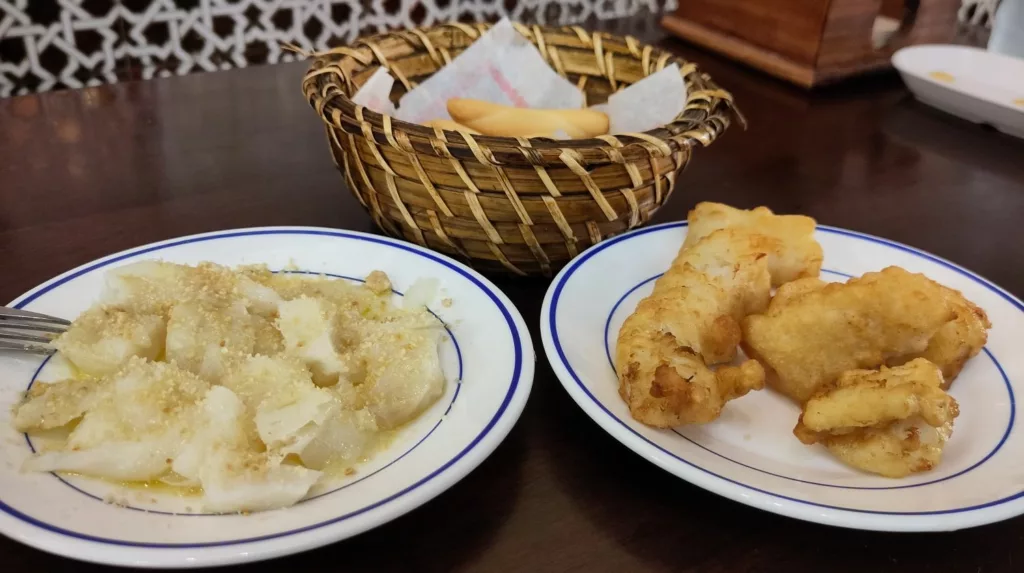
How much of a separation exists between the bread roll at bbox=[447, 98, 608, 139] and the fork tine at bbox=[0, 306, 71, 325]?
635 mm

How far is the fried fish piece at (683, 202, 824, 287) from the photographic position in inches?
38.7

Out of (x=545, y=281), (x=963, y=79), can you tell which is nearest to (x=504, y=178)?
(x=545, y=281)

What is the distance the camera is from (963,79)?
1972 mm

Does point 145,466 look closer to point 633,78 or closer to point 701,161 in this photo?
point 633,78

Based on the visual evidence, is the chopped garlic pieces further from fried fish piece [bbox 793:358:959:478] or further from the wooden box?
the wooden box

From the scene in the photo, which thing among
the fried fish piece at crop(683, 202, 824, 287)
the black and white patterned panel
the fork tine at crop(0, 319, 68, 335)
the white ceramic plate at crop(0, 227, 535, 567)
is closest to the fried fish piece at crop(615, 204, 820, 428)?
the fried fish piece at crop(683, 202, 824, 287)

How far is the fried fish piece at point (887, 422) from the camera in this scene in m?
0.71

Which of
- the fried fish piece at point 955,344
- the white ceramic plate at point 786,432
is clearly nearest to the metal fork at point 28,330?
the white ceramic plate at point 786,432

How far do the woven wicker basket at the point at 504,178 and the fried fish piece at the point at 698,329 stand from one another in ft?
0.39

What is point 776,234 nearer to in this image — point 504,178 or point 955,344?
point 955,344

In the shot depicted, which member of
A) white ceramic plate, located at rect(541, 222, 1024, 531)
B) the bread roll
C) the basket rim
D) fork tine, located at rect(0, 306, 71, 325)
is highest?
the basket rim

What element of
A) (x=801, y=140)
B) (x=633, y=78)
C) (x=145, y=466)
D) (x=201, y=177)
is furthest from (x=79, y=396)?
(x=801, y=140)

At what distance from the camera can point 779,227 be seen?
101 centimetres

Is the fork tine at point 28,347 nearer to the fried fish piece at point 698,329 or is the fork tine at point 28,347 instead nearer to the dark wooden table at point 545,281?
the dark wooden table at point 545,281
